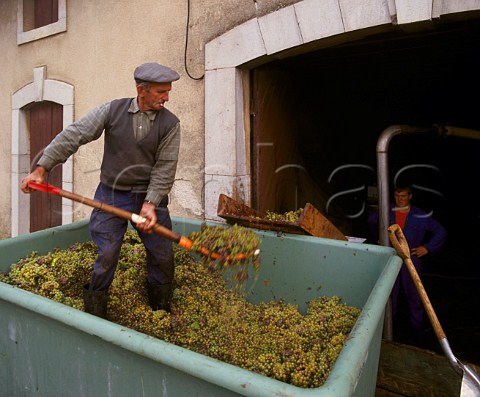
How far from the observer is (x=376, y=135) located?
7098 millimetres

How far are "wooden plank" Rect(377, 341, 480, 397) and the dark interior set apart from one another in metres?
1.67

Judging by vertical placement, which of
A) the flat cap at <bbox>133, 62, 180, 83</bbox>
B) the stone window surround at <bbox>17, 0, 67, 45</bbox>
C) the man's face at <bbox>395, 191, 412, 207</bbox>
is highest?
the stone window surround at <bbox>17, 0, 67, 45</bbox>

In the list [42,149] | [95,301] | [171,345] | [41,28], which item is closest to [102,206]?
[95,301]

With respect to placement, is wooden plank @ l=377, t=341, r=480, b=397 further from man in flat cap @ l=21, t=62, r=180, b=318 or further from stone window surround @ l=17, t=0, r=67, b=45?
stone window surround @ l=17, t=0, r=67, b=45

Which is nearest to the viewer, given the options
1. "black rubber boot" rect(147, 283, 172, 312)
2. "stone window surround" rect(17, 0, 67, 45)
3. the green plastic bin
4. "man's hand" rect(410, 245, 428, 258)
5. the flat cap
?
the green plastic bin

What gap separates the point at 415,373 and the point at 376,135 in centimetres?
490

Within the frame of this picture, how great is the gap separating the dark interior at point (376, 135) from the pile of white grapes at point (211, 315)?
1407 mm

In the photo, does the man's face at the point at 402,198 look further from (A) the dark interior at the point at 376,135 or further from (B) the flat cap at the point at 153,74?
(B) the flat cap at the point at 153,74

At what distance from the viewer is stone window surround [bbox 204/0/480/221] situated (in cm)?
339

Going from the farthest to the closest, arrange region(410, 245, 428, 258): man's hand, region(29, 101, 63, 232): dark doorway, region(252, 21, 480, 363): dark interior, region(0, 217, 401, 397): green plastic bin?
region(29, 101, 63, 232): dark doorway
region(252, 21, 480, 363): dark interior
region(410, 245, 428, 258): man's hand
region(0, 217, 401, 397): green plastic bin

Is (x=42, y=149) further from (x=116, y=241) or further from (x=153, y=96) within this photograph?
(x=153, y=96)

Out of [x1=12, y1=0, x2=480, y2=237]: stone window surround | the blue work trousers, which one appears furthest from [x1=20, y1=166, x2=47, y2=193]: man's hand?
[x1=12, y1=0, x2=480, y2=237]: stone window surround

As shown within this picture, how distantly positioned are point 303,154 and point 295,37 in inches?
84.5

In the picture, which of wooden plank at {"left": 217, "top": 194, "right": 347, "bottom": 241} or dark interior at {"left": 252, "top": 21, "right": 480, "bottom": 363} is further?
dark interior at {"left": 252, "top": 21, "right": 480, "bottom": 363}
